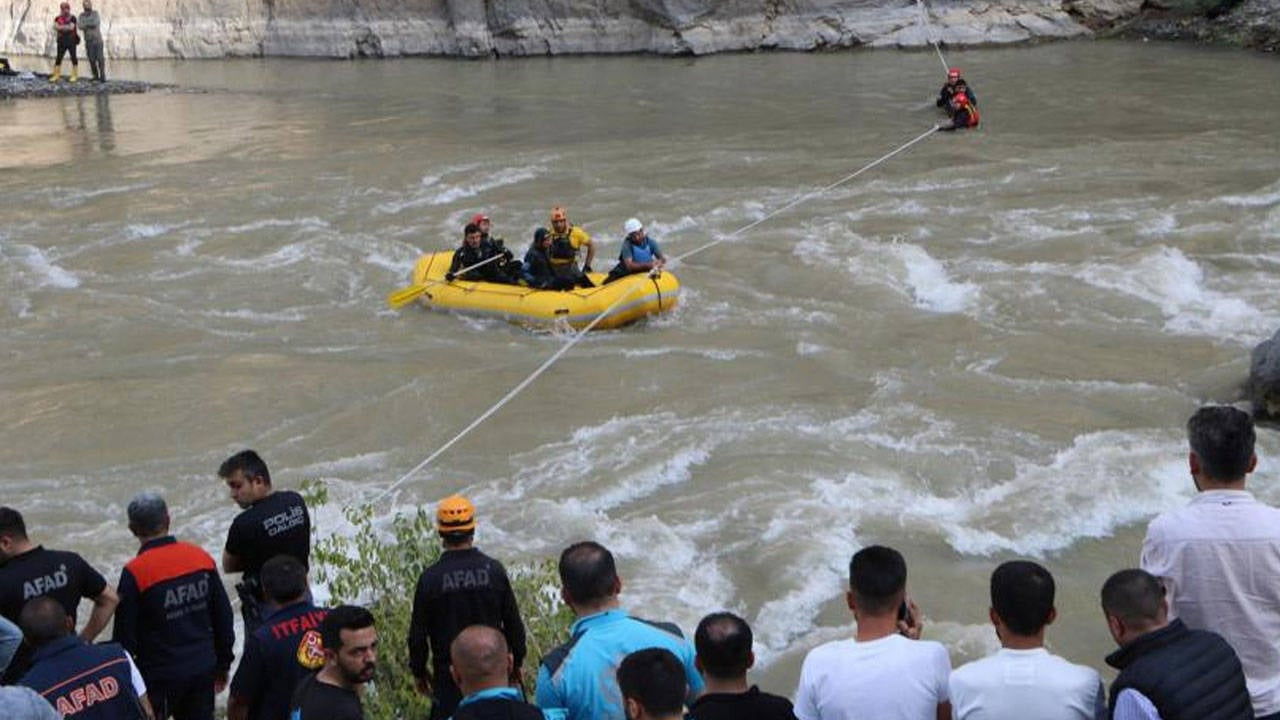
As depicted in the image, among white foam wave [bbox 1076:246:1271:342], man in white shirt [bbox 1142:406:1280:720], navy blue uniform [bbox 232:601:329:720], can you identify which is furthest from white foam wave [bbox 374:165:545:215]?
man in white shirt [bbox 1142:406:1280:720]

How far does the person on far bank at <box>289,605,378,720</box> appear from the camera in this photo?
3924mm

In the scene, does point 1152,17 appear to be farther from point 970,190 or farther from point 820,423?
point 820,423

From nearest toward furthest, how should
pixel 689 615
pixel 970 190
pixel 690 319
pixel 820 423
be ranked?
pixel 689 615 → pixel 820 423 → pixel 690 319 → pixel 970 190

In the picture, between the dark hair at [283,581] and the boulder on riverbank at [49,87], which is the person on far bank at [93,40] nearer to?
the boulder on riverbank at [49,87]

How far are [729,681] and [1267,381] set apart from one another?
732 centimetres

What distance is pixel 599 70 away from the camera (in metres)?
31.5

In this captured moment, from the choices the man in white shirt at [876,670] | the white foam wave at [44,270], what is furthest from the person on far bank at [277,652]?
the white foam wave at [44,270]

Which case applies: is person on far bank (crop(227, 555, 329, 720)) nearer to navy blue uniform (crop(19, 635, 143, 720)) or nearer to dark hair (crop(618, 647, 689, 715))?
navy blue uniform (crop(19, 635, 143, 720))

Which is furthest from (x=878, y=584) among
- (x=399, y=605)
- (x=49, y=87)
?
(x=49, y=87)

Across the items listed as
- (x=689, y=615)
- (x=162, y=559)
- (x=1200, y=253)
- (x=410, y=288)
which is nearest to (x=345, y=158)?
(x=410, y=288)

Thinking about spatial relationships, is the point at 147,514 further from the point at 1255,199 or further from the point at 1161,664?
the point at 1255,199

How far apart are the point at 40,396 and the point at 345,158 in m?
10.7

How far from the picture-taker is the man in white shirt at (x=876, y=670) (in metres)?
3.60

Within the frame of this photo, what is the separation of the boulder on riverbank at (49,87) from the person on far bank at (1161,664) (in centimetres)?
2881
